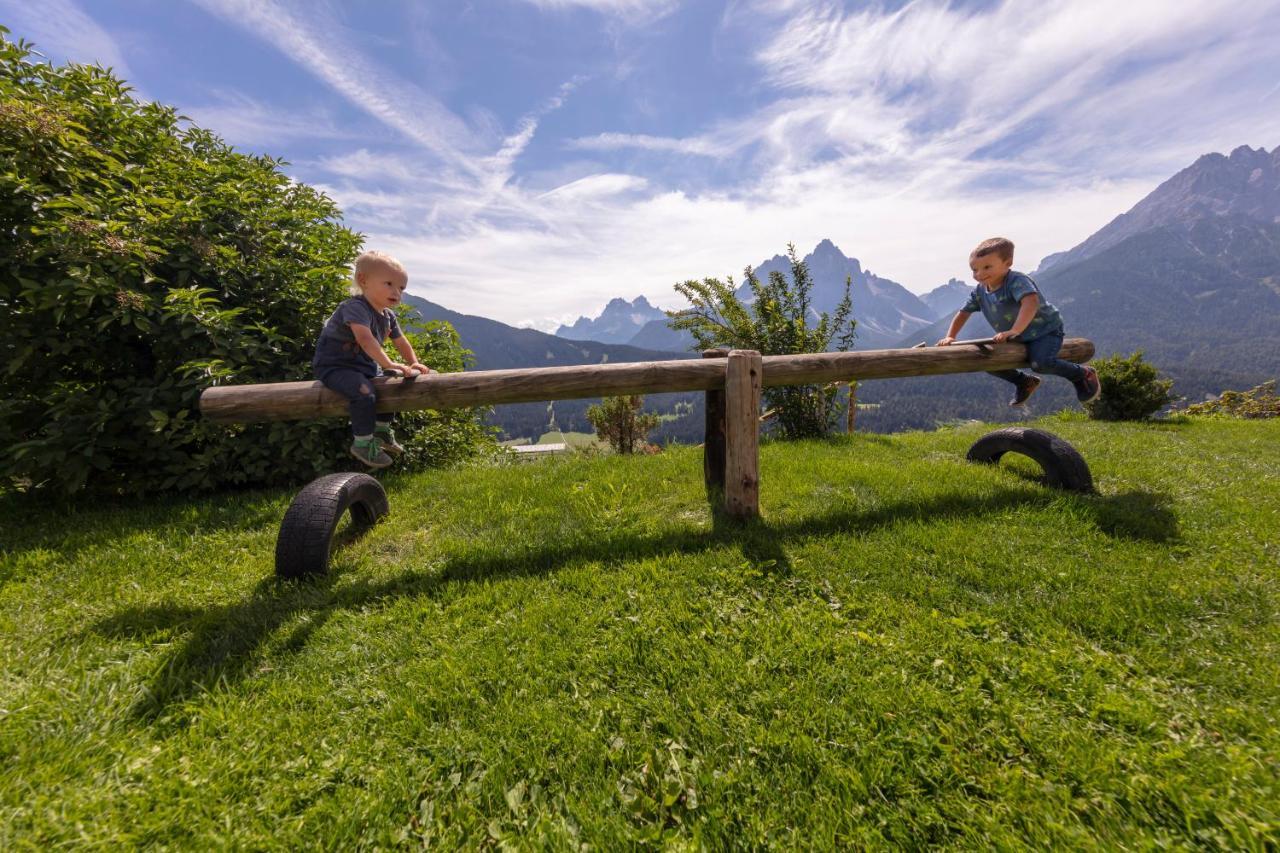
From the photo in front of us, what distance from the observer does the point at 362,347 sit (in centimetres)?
428

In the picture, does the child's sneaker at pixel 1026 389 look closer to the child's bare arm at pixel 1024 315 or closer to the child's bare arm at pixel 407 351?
the child's bare arm at pixel 1024 315

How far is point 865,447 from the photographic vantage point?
751 centimetres

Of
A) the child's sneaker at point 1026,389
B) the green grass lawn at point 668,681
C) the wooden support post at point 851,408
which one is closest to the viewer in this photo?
the green grass lawn at point 668,681

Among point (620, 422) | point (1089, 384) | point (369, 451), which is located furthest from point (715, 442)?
point (620, 422)

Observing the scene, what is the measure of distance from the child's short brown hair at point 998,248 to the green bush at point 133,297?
838 cm

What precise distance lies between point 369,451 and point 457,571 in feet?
4.92

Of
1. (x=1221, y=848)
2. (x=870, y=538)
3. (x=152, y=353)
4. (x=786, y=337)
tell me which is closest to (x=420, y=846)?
(x=1221, y=848)

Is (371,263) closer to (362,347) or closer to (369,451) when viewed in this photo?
(362,347)

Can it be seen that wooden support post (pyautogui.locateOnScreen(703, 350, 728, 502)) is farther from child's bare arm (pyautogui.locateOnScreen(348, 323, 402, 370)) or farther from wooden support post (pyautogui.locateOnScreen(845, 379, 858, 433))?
wooden support post (pyautogui.locateOnScreen(845, 379, 858, 433))

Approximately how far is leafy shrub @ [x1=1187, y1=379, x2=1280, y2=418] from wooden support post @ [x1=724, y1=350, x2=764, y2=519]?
17643 millimetres

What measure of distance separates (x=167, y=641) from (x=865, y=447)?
824cm

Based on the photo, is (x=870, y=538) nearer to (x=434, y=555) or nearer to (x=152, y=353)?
(x=434, y=555)

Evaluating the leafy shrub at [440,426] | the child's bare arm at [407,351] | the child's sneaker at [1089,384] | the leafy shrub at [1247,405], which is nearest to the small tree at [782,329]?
the child's sneaker at [1089,384]

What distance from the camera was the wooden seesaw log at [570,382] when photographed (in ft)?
13.5
